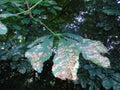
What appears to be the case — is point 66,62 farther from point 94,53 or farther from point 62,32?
point 62,32

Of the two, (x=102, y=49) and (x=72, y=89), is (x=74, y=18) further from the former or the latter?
(x=102, y=49)

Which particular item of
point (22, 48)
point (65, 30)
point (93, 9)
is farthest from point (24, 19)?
point (93, 9)

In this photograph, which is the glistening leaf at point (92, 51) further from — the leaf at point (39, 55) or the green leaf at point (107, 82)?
the green leaf at point (107, 82)

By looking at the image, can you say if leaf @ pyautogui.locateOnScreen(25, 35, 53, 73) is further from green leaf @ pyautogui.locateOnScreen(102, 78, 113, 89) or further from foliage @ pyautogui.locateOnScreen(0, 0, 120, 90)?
green leaf @ pyautogui.locateOnScreen(102, 78, 113, 89)

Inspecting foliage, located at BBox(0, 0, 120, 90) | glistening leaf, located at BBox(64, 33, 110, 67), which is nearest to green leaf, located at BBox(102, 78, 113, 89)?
foliage, located at BBox(0, 0, 120, 90)

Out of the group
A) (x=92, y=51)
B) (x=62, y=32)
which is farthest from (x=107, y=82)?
(x=92, y=51)

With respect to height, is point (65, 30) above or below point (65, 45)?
below


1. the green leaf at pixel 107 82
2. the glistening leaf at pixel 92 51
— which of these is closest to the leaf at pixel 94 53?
the glistening leaf at pixel 92 51
